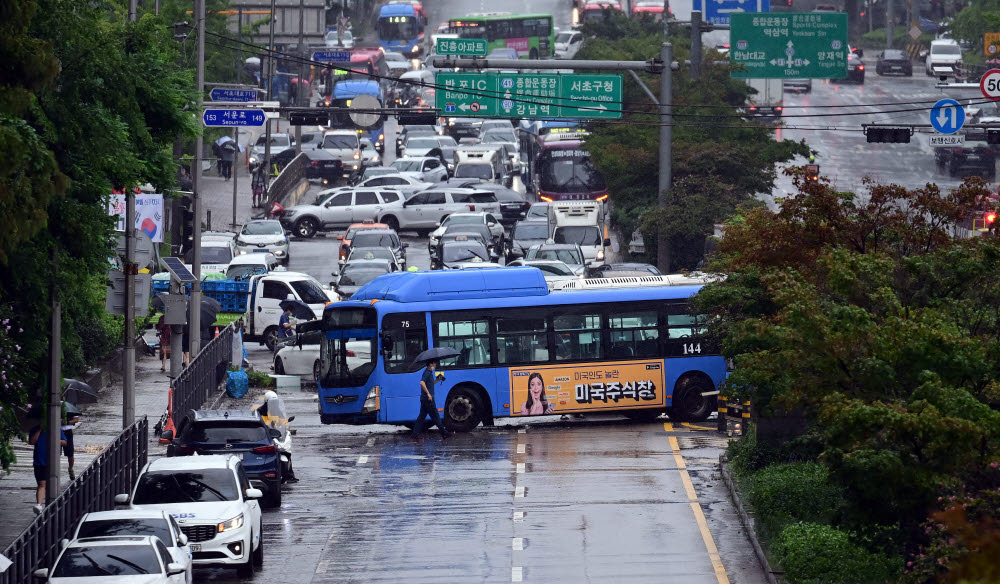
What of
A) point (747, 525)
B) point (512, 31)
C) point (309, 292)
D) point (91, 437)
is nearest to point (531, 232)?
point (309, 292)

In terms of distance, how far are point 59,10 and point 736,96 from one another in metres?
39.7

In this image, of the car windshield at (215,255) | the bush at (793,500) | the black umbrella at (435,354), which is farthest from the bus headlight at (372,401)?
the car windshield at (215,255)

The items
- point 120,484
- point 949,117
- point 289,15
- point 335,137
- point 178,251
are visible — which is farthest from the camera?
point 289,15

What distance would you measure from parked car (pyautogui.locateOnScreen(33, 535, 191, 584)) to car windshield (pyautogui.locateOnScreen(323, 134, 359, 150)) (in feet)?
182

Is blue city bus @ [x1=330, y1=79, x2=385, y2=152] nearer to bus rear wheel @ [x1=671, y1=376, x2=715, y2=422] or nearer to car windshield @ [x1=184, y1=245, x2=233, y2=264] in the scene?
car windshield @ [x1=184, y1=245, x2=233, y2=264]

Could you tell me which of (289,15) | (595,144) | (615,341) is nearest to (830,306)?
(615,341)

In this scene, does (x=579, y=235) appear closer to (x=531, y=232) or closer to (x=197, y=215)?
(x=531, y=232)

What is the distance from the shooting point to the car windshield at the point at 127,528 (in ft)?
53.0

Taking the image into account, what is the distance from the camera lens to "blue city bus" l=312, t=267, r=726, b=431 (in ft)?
91.9

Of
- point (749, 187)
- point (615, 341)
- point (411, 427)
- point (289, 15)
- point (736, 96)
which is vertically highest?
point (289, 15)

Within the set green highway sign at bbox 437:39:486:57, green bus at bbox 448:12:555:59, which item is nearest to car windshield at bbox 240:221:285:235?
green highway sign at bbox 437:39:486:57

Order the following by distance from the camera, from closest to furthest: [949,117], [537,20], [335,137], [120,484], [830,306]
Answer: [830,306]
[120,484]
[949,117]
[335,137]
[537,20]

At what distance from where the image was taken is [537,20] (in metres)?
90.4

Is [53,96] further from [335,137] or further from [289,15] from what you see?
[289,15]
